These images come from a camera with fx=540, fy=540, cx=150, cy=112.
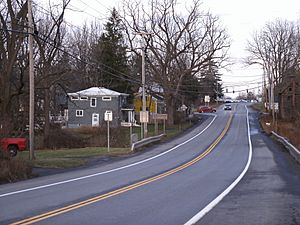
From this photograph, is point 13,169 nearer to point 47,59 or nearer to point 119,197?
point 119,197

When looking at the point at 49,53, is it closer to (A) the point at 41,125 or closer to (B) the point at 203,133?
(A) the point at 41,125

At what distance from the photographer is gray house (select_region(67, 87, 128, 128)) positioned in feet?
258

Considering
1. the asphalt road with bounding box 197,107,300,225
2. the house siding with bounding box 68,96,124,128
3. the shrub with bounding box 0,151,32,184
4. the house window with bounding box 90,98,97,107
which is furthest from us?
the house window with bounding box 90,98,97,107

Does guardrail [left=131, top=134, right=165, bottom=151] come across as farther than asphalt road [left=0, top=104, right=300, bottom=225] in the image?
Yes

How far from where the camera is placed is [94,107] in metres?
80.5

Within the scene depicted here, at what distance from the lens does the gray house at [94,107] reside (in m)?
78.5

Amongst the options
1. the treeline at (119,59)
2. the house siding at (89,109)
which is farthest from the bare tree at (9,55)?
the house siding at (89,109)

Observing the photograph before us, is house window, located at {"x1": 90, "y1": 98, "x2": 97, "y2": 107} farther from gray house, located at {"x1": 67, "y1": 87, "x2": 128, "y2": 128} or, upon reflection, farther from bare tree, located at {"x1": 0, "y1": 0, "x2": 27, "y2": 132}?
bare tree, located at {"x1": 0, "y1": 0, "x2": 27, "y2": 132}

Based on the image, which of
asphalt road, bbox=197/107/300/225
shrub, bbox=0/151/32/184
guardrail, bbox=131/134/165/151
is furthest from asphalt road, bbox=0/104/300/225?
guardrail, bbox=131/134/165/151

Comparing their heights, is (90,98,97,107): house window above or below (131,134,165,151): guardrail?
above

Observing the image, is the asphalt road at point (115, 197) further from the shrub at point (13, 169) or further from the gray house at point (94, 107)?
the gray house at point (94, 107)

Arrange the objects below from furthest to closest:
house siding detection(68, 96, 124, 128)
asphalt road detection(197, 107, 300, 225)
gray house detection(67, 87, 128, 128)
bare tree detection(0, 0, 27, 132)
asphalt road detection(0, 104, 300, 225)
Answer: house siding detection(68, 96, 124, 128)
gray house detection(67, 87, 128, 128)
bare tree detection(0, 0, 27, 132)
asphalt road detection(0, 104, 300, 225)
asphalt road detection(197, 107, 300, 225)

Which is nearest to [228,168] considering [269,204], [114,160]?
[114,160]

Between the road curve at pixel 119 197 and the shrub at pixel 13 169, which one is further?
the shrub at pixel 13 169
